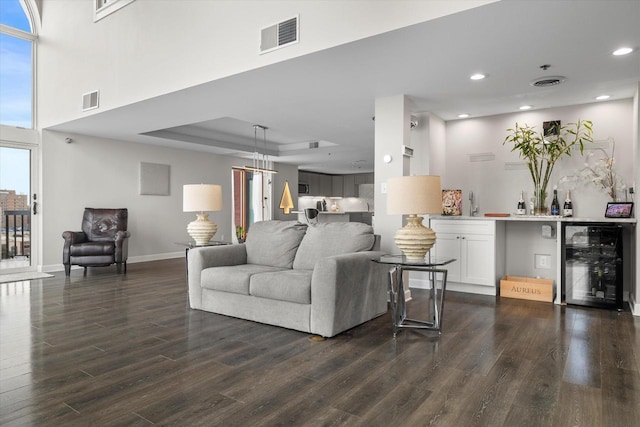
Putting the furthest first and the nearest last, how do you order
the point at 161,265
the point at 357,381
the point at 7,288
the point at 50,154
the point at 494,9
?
the point at 161,265 → the point at 50,154 → the point at 7,288 → the point at 494,9 → the point at 357,381

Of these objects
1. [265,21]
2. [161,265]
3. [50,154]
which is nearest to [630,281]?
[265,21]

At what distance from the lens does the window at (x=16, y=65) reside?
6.41 meters

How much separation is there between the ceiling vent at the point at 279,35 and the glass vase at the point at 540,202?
134 inches

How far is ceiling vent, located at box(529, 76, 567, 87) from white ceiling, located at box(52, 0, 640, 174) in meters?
0.09

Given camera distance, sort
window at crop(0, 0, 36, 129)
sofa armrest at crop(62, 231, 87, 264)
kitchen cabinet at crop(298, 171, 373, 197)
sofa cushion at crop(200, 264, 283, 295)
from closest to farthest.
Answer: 1. sofa cushion at crop(200, 264, 283, 295)
2. sofa armrest at crop(62, 231, 87, 264)
3. window at crop(0, 0, 36, 129)
4. kitchen cabinet at crop(298, 171, 373, 197)

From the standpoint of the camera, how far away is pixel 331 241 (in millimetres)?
3867

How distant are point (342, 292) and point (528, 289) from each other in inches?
105

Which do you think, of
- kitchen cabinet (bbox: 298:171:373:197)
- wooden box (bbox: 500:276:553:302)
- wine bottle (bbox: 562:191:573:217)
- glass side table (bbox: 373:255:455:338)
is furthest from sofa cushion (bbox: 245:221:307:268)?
kitchen cabinet (bbox: 298:171:373:197)

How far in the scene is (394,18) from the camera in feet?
9.59

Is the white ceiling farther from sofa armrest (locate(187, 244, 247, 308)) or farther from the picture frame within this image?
sofa armrest (locate(187, 244, 247, 308))

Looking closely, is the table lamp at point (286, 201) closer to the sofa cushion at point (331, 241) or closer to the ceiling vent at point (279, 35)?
the sofa cushion at point (331, 241)

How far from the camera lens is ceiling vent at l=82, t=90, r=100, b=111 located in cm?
563

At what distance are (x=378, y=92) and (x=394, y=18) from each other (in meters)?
1.50

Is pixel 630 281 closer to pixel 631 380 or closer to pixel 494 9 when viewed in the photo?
pixel 631 380
